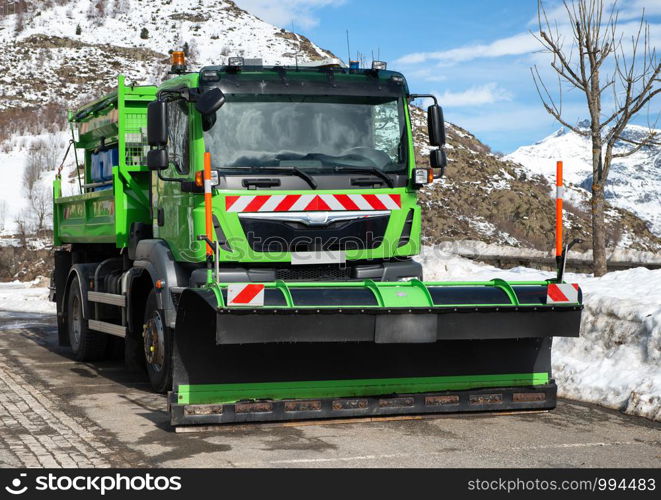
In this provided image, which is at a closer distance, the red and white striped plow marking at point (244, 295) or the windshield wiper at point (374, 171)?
the red and white striped plow marking at point (244, 295)

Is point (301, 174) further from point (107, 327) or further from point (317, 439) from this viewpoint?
point (107, 327)

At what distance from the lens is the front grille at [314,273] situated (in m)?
8.37

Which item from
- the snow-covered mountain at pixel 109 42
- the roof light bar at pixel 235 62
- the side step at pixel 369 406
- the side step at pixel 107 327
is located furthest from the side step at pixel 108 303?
the snow-covered mountain at pixel 109 42

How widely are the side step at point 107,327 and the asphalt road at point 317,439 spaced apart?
1207mm

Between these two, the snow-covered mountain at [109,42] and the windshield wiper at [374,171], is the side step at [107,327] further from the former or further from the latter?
the snow-covered mountain at [109,42]

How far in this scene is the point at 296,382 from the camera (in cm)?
760

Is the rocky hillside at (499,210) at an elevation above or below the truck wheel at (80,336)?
above

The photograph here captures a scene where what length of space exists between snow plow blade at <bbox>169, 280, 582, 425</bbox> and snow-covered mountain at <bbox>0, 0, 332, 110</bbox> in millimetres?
72021

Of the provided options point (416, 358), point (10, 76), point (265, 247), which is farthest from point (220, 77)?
point (10, 76)

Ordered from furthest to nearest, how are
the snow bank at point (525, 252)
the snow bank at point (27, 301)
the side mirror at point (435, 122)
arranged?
1. the snow bank at point (525, 252)
2. the snow bank at point (27, 301)
3. the side mirror at point (435, 122)

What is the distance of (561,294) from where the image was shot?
7703 millimetres

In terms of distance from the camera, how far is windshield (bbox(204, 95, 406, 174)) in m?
8.38

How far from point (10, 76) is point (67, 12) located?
851 inches

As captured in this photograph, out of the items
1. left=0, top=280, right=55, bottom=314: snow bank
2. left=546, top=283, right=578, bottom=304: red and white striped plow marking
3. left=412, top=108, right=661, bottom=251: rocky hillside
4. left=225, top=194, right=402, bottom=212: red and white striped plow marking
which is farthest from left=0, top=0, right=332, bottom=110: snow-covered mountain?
left=546, top=283, right=578, bottom=304: red and white striped plow marking
